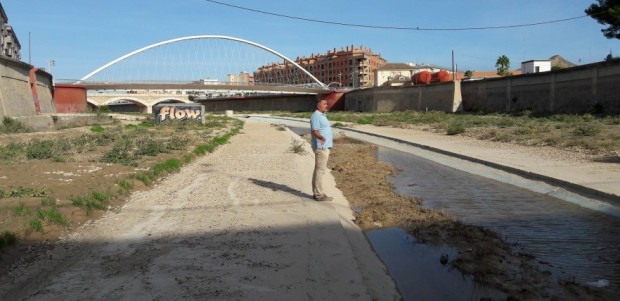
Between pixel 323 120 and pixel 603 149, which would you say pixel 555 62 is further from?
pixel 323 120

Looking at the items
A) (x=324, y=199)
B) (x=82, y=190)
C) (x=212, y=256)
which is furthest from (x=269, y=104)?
(x=212, y=256)

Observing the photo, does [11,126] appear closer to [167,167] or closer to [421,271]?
[167,167]

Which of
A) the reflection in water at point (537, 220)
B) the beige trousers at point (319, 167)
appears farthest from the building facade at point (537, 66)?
the beige trousers at point (319, 167)

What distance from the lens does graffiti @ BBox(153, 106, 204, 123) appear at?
144ft

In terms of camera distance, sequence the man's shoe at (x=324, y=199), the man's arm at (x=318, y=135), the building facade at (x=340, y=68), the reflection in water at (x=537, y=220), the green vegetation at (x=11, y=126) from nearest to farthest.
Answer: the reflection in water at (x=537, y=220)
the man's arm at (x=318, y=135)
the man's shoe at (x=324, y=199)
the green vegetation at (x=11, y=126)
the building facade at (x=340, y=68)

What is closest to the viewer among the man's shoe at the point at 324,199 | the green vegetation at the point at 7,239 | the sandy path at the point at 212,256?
the sandy path at the point at 212,256

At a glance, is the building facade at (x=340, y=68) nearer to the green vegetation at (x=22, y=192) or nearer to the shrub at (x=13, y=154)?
the shrub at (x=13, y=154)

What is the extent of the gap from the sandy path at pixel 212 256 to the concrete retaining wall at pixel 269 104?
100.0 metres

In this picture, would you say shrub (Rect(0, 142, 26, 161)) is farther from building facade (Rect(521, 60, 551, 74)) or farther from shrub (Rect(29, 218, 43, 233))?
building facade (Rect(521, 60, 551, 74))

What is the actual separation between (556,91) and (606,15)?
24.8 ft

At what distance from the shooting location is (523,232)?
797 centimetres

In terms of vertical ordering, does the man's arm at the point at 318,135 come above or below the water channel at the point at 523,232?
above

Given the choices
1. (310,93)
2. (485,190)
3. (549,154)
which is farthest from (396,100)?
(485,190)

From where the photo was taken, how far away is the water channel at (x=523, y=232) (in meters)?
6.10
